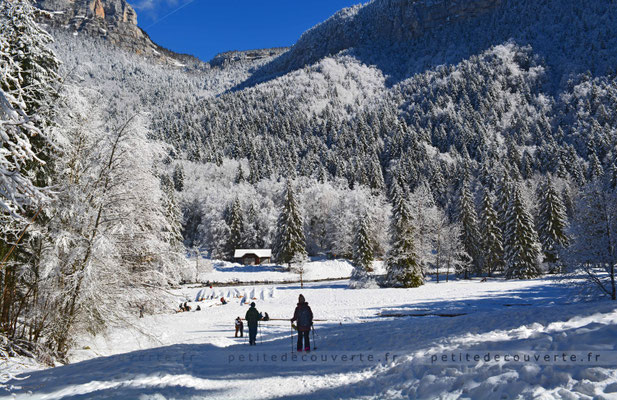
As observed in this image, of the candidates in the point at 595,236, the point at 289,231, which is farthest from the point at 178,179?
the point at 595,236

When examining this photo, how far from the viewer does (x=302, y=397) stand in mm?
6699

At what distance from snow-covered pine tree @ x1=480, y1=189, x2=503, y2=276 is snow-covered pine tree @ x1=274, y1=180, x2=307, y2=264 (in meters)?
29.4

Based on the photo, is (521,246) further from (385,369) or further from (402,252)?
(385,369)

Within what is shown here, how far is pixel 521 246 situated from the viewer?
43125mm

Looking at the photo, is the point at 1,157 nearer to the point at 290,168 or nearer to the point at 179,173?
the point at 179,173

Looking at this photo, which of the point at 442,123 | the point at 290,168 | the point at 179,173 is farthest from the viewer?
the point at 442,123

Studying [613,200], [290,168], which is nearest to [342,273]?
[613,200]

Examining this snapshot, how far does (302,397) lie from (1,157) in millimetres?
6222

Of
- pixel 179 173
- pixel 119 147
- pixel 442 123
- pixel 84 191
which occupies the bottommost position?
pixel 84 191

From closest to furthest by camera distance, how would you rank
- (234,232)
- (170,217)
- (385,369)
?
(385,369) < (170,217) < (234,232)

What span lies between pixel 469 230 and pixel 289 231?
2991 cm

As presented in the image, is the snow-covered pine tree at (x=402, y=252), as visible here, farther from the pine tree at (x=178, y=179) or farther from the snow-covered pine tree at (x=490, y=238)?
the pine tree at (x=178, y=179)

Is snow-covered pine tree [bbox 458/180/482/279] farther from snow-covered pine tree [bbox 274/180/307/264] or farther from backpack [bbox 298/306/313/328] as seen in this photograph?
backpack [bbox 298/306/313/328]

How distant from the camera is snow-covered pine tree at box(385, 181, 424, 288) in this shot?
40.7m
